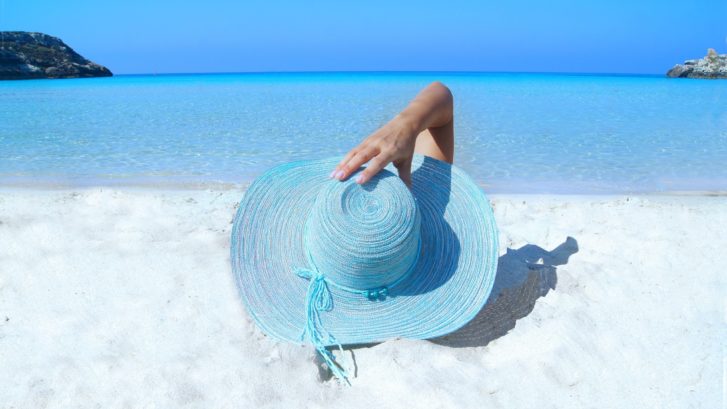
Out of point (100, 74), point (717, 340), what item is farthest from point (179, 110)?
point (100, 74)

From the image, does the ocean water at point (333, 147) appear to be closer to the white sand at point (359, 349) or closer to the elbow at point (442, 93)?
the white sand at point (359, 349)

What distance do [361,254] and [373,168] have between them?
0.99ft

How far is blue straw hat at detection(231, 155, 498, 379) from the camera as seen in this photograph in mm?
1803

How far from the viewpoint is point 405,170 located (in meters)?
2.00

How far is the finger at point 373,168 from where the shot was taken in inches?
71.3

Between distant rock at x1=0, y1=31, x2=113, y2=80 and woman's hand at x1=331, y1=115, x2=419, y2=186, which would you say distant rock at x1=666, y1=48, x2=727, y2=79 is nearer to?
woman's hand at x1=331, y1=115, x2=419, y2=186

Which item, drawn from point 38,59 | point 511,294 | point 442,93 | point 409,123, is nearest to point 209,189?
point 442,93

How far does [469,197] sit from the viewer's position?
2.08 metres

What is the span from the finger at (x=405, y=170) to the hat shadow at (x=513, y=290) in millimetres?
600

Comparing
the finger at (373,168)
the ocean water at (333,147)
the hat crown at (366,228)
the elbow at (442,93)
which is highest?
the elbow at (442,93)

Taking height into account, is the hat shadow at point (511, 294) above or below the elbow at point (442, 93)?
below

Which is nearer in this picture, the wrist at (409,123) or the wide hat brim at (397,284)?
the wide hat brim at (397,284)

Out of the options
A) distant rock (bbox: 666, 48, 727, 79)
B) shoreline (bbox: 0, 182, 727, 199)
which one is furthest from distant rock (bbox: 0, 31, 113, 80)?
distant rock (bbox: 666, 48, 727, 79)

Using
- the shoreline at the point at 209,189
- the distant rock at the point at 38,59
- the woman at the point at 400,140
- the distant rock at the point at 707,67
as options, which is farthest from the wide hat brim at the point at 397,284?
the distant rock at the point at 707,67
